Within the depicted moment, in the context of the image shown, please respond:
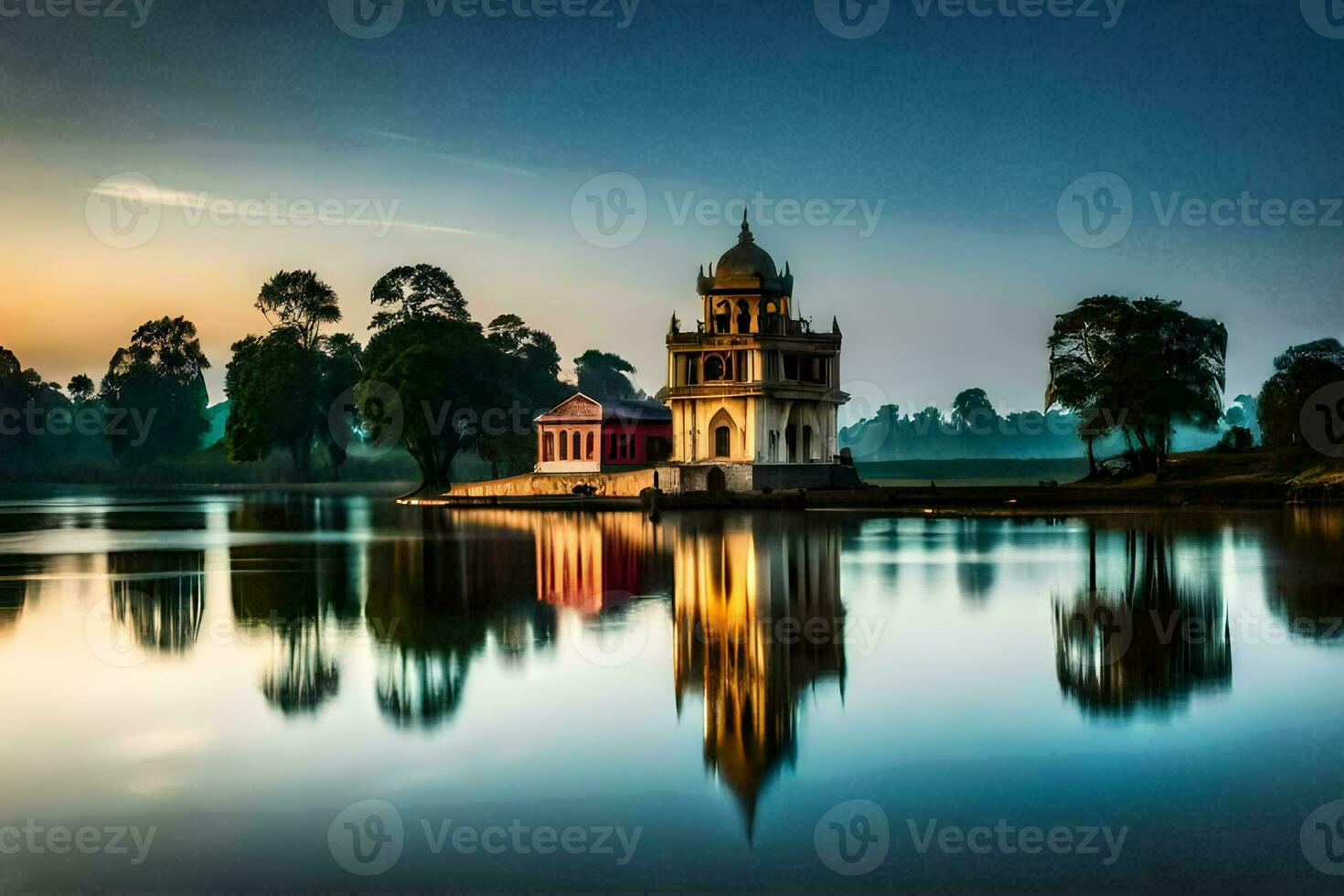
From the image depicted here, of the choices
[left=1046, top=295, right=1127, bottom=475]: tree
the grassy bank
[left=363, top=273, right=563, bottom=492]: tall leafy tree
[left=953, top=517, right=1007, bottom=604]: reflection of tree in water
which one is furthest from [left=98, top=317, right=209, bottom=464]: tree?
[left=953, top=517, right=1007, bottom=604]: reflection of tree in water

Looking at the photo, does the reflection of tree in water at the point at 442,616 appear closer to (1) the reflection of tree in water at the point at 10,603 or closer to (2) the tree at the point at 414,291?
(1) the reflection of tree in water at the point at 10,603

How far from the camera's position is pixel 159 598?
2398cm

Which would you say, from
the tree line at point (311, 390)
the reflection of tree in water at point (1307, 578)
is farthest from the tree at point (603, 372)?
the reflection of tree in water at point (1307, 578)

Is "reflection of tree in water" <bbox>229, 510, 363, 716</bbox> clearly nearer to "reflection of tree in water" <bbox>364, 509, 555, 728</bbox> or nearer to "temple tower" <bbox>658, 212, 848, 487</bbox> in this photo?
"reflection of tree in water" <bbox>364, 509, 555, 728</bbox>

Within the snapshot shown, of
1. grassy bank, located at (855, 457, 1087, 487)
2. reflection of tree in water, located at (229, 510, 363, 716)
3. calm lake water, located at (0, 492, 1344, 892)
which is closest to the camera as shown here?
calm lake water, located at (0, 492, 1344, 892)

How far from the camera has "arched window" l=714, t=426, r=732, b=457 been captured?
232 feet

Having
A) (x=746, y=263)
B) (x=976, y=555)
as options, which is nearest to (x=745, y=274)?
(x=746, y=263)

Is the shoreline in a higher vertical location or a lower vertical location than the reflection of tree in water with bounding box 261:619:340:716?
higher

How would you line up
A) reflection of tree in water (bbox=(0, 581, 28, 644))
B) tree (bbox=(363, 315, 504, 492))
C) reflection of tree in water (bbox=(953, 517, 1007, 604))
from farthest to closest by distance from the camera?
tree (bbox=(363, 315, 504, 492)), reflection of tree in water (bbox=(953, 517, 1007, 604)), reflection of tree in water (bbox=(0, 581, 28, 644))

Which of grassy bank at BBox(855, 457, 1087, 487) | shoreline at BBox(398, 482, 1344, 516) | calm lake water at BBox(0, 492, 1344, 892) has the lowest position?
calm lake water at BBox(0, 492, 1344, 892)

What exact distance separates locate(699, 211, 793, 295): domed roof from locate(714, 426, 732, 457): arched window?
325 inches

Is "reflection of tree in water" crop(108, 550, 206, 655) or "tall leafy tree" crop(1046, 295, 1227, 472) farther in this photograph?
"tall leafy tree" crop(1046, 295, 1227, 472)

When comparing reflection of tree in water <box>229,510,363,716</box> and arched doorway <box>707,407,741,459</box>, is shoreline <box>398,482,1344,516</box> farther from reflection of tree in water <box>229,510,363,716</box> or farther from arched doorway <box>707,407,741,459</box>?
reflection of tree in water <box>229,510,363,716</box>

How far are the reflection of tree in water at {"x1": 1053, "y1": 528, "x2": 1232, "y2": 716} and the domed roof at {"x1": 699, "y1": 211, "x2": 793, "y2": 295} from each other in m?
48.6
